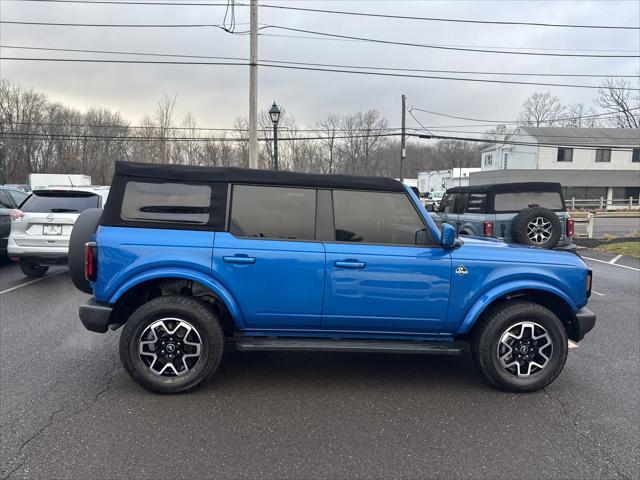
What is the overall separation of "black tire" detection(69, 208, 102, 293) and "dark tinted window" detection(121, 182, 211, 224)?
2.08 feet

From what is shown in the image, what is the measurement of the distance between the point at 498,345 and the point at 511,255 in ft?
2.58

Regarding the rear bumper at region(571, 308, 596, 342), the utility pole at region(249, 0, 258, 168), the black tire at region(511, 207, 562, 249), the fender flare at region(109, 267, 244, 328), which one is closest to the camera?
the fender flare at region(109, 267, 244, 328)

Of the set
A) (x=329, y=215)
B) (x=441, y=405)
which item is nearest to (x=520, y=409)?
(x=441, y=405)

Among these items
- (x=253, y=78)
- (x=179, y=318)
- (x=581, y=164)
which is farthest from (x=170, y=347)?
(x=581, y=164)

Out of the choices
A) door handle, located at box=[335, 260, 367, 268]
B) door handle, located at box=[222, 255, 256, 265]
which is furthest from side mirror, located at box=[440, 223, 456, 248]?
door handle, located at box=[222, 255, 256, 265]

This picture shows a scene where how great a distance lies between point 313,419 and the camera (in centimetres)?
328

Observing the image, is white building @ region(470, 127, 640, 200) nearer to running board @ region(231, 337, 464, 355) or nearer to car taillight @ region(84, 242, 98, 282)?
running board @ region(231, 337, 464, 355)

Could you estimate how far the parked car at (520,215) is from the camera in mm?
8180

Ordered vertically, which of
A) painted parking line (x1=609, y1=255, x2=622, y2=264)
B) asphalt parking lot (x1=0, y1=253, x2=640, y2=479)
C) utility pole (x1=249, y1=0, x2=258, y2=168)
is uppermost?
utility pole (x1=249, y1=0, x2=258, y2=168)

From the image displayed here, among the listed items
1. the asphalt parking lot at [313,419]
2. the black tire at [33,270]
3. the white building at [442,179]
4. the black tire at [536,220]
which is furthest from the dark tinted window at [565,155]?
the black tire at [33,270]

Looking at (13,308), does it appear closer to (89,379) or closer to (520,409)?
(89,379)

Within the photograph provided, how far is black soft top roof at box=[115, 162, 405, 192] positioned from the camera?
371 cm

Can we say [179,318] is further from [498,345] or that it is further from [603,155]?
[603,155]

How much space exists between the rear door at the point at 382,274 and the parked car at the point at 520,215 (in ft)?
17.0
